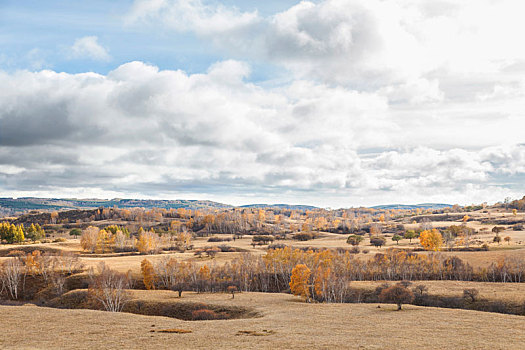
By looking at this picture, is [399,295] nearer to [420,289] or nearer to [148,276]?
[420,289]

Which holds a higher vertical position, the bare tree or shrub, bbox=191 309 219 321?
shrub, bbox=191 309 219 321

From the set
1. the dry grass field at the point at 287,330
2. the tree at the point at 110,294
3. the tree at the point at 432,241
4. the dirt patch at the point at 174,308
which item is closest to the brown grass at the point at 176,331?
the dry grass field at the point at 287,330

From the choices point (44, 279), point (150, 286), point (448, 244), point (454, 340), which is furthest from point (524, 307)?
point (44, 279)

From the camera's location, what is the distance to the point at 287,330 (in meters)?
48.5

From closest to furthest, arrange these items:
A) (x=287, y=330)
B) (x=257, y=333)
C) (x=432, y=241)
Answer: (x=257, y=333)
(x=287, y=330)
(x=432, y=241)

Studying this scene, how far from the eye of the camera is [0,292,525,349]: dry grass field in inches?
1581

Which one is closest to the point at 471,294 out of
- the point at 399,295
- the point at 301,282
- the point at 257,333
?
the point at 399,295

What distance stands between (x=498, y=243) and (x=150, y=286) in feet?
567

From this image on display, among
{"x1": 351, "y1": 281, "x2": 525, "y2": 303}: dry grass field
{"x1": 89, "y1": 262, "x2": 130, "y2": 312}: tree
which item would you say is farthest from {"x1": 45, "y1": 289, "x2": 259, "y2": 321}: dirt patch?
{"x1": 351, "y1": 281, "x2": 525, "y2": 303}: dry grass field

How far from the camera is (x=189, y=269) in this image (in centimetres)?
12925

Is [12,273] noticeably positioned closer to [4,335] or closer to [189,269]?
[189,269]

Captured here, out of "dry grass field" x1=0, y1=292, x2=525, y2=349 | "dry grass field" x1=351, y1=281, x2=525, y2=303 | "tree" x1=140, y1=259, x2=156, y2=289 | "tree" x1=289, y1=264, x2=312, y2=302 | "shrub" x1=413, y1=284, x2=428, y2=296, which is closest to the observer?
"dry grass field" x1=0, y1=292, x2=525, y2=349

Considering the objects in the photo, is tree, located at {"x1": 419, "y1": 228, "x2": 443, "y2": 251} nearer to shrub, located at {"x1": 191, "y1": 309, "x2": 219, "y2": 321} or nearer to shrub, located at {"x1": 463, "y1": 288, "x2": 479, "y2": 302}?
shrub, located at {"x1": 463, "y1": 288, "x2": 479, "y2": 302}

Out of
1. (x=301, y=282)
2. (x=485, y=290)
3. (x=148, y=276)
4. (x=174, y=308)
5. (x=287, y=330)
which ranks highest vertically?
(x=287, y=330)
